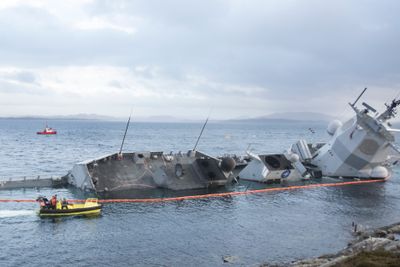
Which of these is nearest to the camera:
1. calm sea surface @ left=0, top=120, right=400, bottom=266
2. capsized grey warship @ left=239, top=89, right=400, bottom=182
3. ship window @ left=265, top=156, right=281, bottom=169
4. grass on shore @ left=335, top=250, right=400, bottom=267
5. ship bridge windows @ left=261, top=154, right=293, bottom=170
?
grass on shore @ left=335, top=250, right=400, bottom=267

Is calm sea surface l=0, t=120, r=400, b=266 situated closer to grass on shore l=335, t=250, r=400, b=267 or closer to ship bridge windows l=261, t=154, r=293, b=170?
ship bridge windows l=261, t=154, r=293, b=170

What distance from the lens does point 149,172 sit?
64.0 metres

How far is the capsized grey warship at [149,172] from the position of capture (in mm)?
60000

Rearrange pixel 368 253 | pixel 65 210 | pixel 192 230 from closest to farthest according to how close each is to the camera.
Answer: pixel 368 253 < pixel 192 230 < pixel 65 210

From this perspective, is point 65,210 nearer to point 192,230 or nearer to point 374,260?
point 192,230

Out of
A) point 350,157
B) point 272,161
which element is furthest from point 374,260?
point 350,157

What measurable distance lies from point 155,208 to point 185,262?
57.0 feet

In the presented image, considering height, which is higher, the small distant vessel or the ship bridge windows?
the ship bridge windows

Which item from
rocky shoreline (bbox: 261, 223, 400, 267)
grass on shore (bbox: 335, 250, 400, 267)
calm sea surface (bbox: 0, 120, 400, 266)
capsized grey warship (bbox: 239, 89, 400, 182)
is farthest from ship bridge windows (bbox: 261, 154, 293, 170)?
grass on shore (bbox: 335, 250, 400, 267)

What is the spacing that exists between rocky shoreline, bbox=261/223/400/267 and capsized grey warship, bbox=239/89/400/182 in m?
27.5

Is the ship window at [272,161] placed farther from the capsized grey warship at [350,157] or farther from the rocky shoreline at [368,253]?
the rocky shoreline at [368,253]

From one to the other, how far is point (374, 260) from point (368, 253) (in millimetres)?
2587

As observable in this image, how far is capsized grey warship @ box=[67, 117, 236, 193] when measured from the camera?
6000cm

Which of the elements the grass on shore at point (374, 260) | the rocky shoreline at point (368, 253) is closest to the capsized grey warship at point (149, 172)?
the rocky shoreline at point (368, 253)
